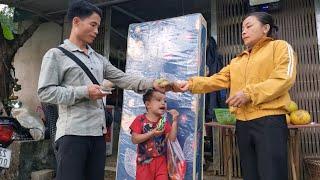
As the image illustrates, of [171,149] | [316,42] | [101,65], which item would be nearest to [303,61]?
[316,42]

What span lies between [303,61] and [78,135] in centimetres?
388

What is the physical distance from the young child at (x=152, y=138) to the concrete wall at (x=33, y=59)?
202 inches

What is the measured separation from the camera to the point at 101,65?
2.54m

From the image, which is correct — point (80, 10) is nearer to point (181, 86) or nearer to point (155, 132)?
point (181, 86)

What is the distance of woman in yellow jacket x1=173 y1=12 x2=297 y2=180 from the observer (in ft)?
7.54

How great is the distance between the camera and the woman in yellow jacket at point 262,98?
2297 millimetres

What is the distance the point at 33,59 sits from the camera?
798 cm

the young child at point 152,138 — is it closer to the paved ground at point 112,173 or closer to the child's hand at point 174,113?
the child's hand at point 174,113

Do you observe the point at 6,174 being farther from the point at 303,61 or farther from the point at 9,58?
the point at 303,61

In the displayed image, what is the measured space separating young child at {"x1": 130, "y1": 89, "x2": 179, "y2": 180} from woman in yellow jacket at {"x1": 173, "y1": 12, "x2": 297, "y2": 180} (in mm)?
886

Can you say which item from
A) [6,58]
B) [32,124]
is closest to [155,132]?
[32,124]

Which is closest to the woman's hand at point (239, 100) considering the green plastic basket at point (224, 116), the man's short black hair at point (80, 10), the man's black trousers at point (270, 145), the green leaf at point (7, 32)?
the man's black trousers at point (270, 145)

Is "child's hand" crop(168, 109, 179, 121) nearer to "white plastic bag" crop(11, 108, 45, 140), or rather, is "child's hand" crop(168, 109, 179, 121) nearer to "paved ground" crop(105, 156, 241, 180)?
"paved ground" crop(105, 156, 241, 180)

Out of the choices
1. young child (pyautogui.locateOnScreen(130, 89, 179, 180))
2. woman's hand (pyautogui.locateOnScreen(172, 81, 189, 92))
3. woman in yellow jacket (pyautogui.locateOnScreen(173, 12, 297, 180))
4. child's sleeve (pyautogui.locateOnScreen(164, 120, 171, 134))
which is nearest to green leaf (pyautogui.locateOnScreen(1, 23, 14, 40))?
young child (pyautogui.locateOnScreen(130, 89, 179, 180))
